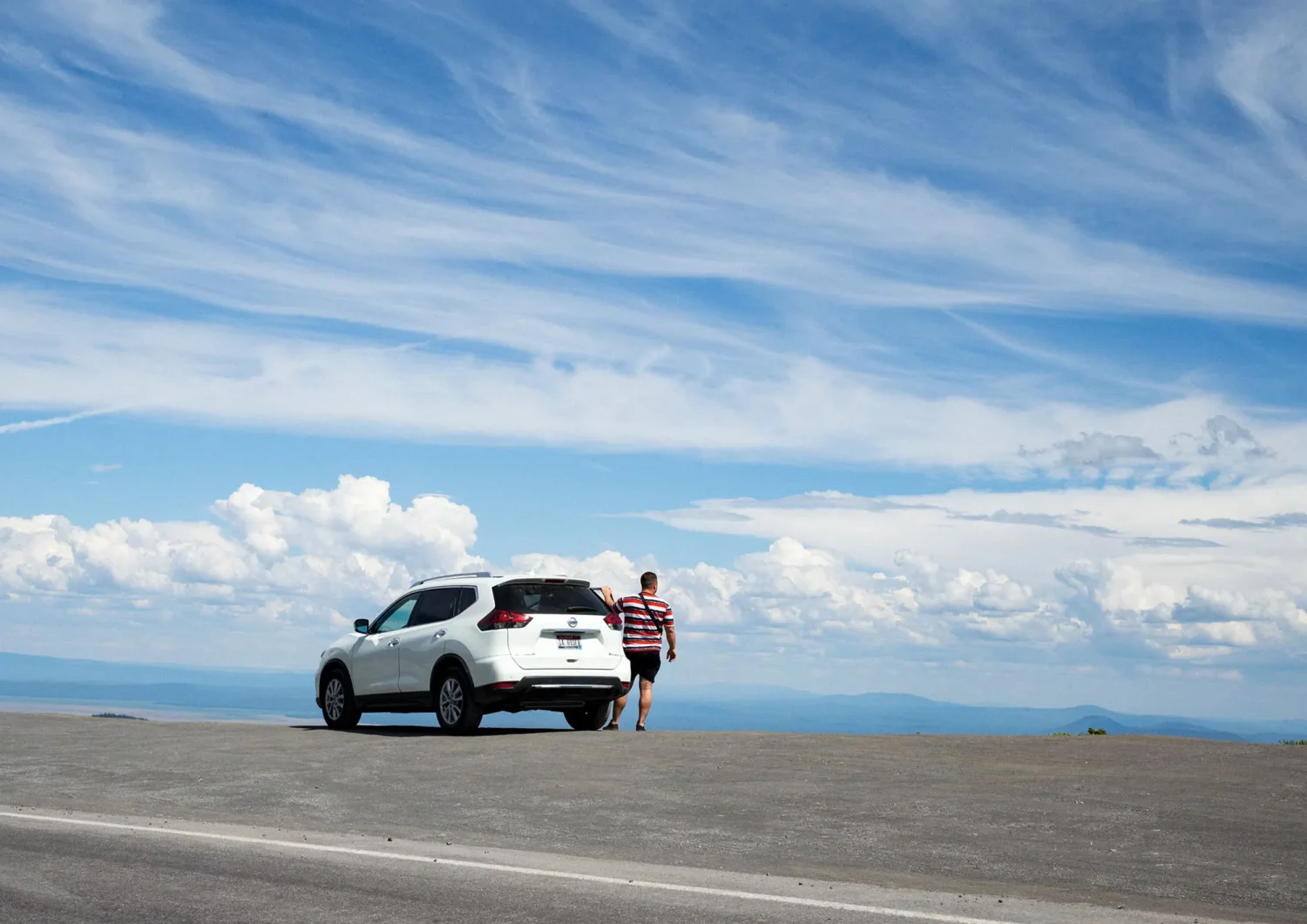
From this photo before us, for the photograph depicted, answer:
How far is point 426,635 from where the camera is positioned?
17703 millimetres

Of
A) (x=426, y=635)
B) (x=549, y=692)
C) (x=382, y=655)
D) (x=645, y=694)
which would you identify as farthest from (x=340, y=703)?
(x=645, y=694)

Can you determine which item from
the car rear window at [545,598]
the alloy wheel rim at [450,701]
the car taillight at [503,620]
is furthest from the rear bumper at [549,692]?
the car rear window at [545,598]

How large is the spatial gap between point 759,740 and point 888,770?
277cm

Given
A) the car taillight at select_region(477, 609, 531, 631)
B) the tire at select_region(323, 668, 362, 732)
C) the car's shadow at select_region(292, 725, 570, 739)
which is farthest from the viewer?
the tire at select_region(323, 668, 362, 732)

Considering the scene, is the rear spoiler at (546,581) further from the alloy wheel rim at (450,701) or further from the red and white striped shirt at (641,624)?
the alloy wheel rim at (450,701)

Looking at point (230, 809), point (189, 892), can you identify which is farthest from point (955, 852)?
point (230, 809)

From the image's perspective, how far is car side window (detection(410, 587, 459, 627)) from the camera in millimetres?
17703

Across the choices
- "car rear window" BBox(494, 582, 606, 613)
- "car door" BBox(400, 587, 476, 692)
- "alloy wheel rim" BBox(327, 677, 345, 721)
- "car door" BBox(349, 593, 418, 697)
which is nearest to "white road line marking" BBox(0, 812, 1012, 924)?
"car door" BBox(400, 587, 476, 692)

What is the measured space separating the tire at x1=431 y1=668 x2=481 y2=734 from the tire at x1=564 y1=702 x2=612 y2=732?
154 cm

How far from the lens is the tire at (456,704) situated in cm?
1709

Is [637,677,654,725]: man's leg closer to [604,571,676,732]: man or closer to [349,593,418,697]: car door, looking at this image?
[604,571,676,732]: man

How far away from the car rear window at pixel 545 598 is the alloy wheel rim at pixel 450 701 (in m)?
1.16

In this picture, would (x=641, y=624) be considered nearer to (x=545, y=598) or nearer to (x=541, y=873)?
(x=545, y=598)

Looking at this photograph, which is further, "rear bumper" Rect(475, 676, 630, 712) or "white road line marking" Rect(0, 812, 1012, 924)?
"rear bumper" Rect(475, 676, 630, 712)
